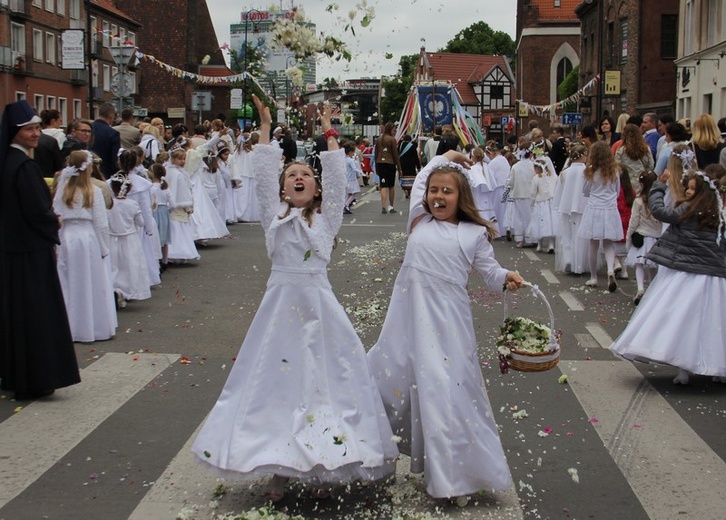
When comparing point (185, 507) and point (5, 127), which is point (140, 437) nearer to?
point (185, 507)

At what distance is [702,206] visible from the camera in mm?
8062

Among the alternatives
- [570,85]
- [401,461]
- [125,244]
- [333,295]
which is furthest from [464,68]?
[333,295]

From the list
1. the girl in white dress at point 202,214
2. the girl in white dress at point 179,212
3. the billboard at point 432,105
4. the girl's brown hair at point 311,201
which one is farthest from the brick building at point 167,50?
the girl's brown hair at point 311,201

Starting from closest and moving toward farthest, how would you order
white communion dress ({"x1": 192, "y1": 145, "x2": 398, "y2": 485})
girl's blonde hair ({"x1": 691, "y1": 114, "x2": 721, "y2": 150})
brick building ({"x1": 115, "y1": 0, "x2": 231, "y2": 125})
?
1. white communion dress ({"x1": 192, "y1": 145, "x2": 398, "y2": 485})
2. girl's blonde hair ({"x1": 691, "y1": 114, "x2": 721, "y2": 150})
3. brick building ({"x1": 115, "y1": 0, "x2": 231, "y2": 125})

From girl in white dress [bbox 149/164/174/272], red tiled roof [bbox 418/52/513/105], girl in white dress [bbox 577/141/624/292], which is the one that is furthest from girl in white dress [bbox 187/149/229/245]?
red tiled roof [bbox 418/52/513/105]

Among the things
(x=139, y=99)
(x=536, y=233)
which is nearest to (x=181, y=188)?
(x=536, y=233)

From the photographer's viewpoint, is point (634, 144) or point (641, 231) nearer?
point (641, 231)

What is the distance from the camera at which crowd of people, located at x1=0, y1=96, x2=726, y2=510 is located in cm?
510

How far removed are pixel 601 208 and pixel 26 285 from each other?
320 inches

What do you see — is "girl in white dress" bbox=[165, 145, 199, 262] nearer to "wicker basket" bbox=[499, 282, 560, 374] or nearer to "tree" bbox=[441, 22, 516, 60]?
"wicker basket" bbox=[499, 282, 560, 374]

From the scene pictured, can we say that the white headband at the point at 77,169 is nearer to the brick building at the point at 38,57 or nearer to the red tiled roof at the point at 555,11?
the brick building at the point at 38,57

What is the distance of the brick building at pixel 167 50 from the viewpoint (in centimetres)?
7694

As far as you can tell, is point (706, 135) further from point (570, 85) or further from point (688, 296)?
point (570, 85)

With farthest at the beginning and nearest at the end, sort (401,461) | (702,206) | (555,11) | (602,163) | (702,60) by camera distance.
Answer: (555,11), (702,60), (602,163), (702,206), (401,461)
